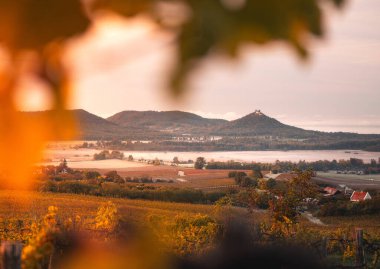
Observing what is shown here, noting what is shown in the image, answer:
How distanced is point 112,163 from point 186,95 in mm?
39146

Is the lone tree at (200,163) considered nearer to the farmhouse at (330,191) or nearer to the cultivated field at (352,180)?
the cultivated field at (352,180)

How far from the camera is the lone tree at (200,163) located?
1746 inches

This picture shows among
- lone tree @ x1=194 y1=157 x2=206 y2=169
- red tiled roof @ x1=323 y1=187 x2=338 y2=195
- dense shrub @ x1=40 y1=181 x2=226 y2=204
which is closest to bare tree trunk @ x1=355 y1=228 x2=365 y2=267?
dense shrub @ x1=40 y1=181 x2=226 y2=204

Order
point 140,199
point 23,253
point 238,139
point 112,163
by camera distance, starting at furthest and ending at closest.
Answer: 1. point 238,139
2. point 112,163
3. point 140,199
4. point 23,253

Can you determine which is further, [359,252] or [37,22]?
[359,252]

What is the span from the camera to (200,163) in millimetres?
44562

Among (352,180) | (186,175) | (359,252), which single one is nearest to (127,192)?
(186,175)

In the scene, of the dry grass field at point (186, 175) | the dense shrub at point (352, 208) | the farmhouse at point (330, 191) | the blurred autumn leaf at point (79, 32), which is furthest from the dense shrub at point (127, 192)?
the blurred autumn leaf at point (79, 32)

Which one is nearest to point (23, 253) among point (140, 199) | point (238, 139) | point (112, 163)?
point (140, 199)

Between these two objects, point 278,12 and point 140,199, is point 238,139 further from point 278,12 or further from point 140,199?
point 278,12

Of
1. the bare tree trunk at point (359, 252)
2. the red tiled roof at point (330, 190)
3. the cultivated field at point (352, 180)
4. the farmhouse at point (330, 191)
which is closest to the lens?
the bare tree trunk at point (359, 252)

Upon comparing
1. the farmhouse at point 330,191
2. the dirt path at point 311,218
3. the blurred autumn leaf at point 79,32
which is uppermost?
the blurred autumn leaf at point 79,32

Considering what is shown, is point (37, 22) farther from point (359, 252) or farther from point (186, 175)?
point (186, 175)

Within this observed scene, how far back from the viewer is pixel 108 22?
18.7 inches
